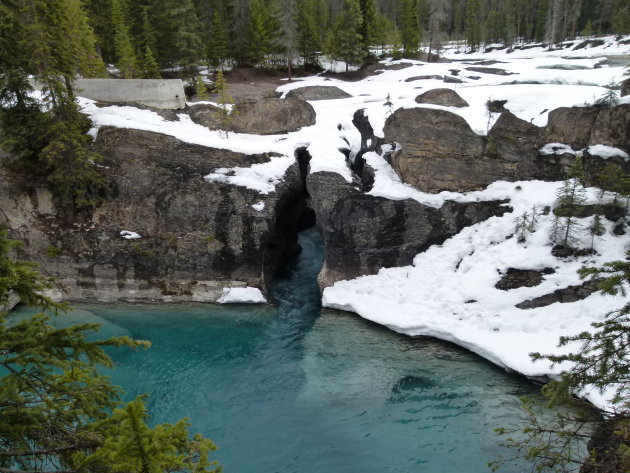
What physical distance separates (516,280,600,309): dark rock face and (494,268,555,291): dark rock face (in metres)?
0.84

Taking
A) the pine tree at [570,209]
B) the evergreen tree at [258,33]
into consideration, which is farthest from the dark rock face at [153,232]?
the evergreen tree at [258,33]

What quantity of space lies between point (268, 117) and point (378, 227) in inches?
492

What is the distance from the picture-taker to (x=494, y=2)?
95562 mm

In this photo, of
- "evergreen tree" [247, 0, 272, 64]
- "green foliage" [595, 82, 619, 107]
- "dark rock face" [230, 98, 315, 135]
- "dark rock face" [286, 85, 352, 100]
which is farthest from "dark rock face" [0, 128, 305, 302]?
"evergreen tree" [247, 0, 272, 64]

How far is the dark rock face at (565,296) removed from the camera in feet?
52.0

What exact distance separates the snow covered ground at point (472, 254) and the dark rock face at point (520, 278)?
27 centimetres

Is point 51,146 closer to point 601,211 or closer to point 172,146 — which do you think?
point 172,146

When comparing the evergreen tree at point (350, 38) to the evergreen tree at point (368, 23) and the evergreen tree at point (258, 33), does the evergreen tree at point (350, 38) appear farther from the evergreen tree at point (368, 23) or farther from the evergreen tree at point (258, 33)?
the evergreen tree at point (258, 33)

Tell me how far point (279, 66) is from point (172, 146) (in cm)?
2822

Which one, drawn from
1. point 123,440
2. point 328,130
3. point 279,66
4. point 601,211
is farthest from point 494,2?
point 123,440

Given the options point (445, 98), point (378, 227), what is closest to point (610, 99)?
point (445, 98)

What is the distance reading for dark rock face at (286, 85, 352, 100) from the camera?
36500mm

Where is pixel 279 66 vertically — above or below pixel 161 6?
below

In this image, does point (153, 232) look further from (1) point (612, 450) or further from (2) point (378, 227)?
(1) point (612, 450)
